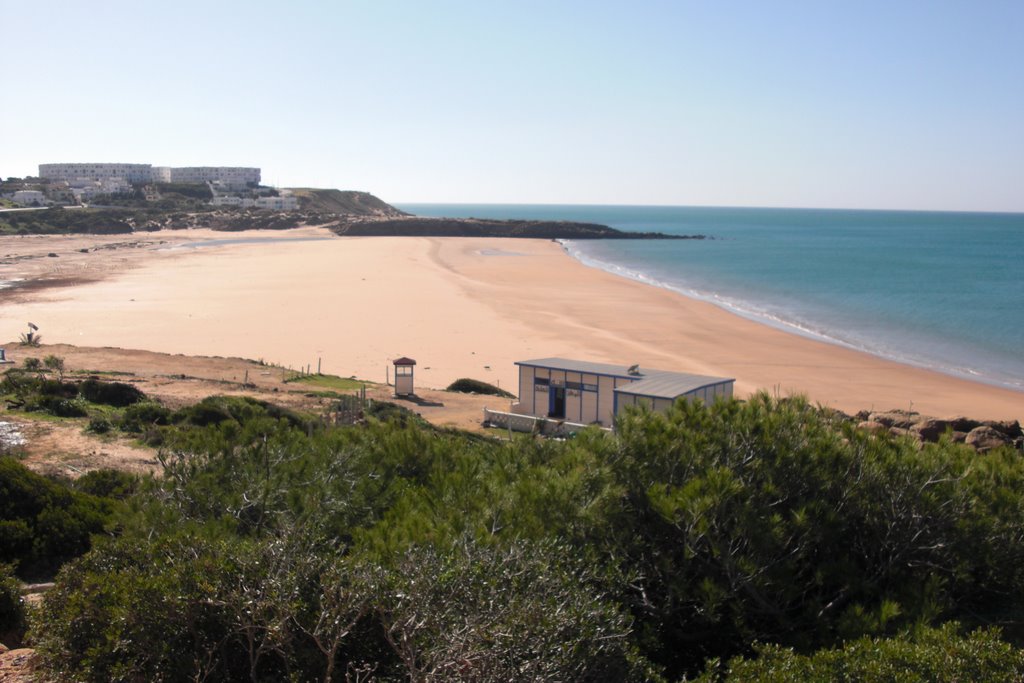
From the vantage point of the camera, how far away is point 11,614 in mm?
7699

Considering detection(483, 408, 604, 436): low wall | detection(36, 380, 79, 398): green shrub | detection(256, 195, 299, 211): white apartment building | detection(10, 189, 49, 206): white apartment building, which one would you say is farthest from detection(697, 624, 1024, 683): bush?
detection(256, 195, 299, 211): white apartment building

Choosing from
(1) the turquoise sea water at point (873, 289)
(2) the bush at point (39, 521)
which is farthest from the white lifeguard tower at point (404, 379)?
(1) the turquoise sea water at point (873, 289)

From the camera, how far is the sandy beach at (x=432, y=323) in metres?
30.3

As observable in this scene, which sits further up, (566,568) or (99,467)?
(566,568)

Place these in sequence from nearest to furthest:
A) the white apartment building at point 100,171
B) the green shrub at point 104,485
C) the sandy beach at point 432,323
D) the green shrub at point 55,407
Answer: the green shrub at point 104,485
the green shrub at point 55,407
the sandy beach at point 432,323
the white apartment building at point 100,171

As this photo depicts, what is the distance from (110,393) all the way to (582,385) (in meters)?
11.8

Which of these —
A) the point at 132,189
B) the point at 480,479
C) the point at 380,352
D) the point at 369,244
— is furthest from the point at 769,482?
the point at 132,189

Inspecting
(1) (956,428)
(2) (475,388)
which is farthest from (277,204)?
(1) (956,428)

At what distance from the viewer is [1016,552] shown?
23.5 feet

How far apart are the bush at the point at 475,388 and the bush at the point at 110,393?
954 centimetres

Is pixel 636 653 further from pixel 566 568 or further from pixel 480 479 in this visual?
pixel 480 479

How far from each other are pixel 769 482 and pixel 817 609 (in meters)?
1.08

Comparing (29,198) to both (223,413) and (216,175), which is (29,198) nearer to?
(216,175)

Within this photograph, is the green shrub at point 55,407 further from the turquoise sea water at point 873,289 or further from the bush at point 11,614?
the turquoise sea water at point 873,289
